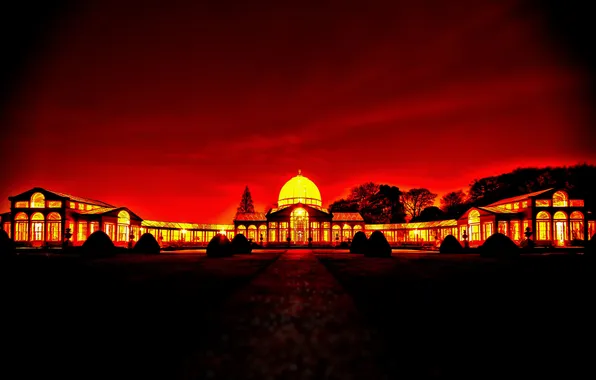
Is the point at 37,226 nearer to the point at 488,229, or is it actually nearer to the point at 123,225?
the point at 123,225

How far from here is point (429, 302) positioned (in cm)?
762

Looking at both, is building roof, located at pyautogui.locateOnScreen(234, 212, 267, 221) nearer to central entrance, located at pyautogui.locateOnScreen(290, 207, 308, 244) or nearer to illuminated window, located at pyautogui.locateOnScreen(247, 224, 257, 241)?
illuminated window, located at pyautogui.locateOnScreen(247, 224, 257, 241)

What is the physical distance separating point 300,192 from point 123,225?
38250 mm

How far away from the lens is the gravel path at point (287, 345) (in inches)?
139

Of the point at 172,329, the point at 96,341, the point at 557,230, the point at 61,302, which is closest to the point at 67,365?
the point at 96,341

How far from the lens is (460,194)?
11544 cm

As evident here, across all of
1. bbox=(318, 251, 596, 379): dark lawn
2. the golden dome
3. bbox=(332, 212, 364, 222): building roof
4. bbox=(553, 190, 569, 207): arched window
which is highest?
the golden dome

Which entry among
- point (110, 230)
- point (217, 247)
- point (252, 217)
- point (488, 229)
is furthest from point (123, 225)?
point (488, 229)

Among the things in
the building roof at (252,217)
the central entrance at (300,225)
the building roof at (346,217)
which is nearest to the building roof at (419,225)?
the building roof at (346,217)

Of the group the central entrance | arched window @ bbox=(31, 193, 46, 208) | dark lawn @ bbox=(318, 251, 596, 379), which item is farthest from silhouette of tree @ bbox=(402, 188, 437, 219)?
dark lawn @ bbox=(318, 251, 596, 379)

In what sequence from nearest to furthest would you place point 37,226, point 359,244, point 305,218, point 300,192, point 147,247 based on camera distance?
point 147,247
point 359,244
point 37,226
point 305,218
point 300,192

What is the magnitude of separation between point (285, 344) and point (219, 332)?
3.19 ft

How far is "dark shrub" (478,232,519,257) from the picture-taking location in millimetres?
29250

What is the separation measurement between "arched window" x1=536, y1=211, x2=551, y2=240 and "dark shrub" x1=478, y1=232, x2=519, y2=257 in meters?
45.2
